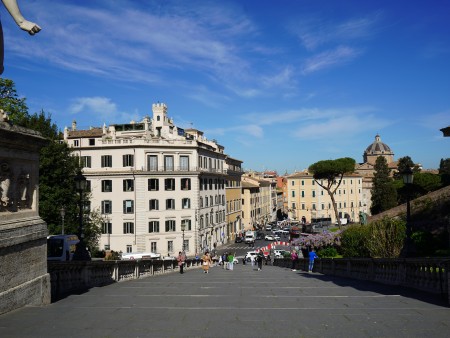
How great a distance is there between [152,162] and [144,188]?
375 cm

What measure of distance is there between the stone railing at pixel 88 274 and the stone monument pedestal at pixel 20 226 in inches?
55.4

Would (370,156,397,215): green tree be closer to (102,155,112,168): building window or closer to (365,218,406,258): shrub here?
(102,155,112,168): building window

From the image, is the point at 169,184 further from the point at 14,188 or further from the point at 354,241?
the point at 14,188

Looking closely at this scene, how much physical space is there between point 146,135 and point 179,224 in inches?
531

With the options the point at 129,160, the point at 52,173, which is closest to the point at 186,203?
the point at 129,160

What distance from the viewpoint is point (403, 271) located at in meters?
12.2

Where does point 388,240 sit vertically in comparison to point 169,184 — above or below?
below

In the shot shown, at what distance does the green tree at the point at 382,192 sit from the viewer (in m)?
80.2

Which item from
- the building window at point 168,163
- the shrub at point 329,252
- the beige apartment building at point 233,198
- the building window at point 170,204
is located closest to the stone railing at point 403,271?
the shrub at point 329,252

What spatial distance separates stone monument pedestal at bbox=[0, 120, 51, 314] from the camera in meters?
7.71

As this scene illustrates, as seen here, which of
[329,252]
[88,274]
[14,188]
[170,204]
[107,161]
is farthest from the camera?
[170,204]

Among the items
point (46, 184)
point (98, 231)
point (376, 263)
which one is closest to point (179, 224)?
point (98, 231)

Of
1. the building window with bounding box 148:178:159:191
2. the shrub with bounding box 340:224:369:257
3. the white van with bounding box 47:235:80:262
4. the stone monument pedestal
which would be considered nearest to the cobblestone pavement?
the stone monument pedestal

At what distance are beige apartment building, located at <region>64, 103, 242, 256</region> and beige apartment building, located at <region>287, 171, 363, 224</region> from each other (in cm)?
6426
